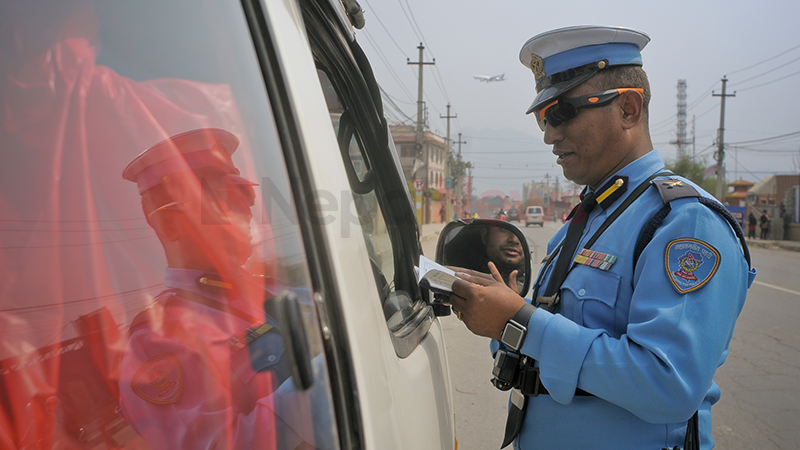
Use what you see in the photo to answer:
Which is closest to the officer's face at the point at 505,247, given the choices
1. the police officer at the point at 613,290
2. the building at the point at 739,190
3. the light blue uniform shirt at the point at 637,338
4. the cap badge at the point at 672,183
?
the police officer at the point at 613,290

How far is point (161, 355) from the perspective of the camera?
744 millimetres

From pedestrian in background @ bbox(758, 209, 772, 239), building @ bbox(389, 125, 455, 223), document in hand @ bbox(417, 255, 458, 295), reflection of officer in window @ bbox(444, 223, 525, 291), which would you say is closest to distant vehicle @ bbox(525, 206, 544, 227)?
building @ bbox(389, 125, 455, 223)

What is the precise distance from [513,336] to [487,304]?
0.34ft

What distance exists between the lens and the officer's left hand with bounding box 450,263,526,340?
1.23 m

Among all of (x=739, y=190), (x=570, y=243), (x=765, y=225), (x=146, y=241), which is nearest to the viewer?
(x=146, y=241)

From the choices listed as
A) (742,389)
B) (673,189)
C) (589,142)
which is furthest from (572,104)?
(742,389)

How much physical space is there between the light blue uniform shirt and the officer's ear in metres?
0.12

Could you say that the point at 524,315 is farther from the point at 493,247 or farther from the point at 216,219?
the point at 216,219

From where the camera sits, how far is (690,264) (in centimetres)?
106

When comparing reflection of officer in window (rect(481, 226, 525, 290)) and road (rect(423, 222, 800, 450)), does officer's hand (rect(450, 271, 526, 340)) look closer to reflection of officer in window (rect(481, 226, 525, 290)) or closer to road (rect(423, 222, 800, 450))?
reflection of officer in window (rect(481, 226, 525, 290))

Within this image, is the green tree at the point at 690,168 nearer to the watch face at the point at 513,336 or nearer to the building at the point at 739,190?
Answer: the building at the point at 739,190

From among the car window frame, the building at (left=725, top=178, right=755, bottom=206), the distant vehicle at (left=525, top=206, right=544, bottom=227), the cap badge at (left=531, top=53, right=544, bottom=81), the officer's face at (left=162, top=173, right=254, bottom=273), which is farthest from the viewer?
the building at (left=725, top=178, right=755, bottom=206)

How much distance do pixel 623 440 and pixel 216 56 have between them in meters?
1.27

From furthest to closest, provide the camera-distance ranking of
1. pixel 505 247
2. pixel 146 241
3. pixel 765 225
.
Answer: pixel 765 225, pixel 505 247, pixel 146 241
